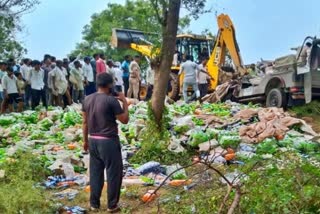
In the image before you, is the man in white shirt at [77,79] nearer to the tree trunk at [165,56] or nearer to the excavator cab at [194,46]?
the excavator cab at [194,46]

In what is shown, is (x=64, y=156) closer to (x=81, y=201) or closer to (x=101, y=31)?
(x=81, y=201)

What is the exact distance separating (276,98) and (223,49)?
3877mm

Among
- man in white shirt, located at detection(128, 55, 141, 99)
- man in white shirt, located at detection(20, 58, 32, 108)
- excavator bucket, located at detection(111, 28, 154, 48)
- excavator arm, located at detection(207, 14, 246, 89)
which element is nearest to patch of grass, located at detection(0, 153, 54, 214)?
man in white shirt, located at detection(20, 58, 32, 108)

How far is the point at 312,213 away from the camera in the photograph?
4.26 metres

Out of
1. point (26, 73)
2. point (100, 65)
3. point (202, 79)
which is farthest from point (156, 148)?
point (202, 79)

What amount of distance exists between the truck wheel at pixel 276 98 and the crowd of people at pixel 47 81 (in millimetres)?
3934

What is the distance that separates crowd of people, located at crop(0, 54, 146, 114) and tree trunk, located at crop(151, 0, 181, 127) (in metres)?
5.49

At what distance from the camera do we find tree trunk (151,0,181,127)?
7613mm

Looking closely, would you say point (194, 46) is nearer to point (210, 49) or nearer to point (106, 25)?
point (210, 49)

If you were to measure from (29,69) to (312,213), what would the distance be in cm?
1072

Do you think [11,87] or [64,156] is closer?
[64,156]

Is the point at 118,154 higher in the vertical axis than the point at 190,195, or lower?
higher

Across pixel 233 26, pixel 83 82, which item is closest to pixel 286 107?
pixel 233 26

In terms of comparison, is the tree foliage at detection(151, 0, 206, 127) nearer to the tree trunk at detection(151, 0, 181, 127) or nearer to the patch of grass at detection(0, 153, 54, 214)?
the tree trunk at detection(151, 0, 181, 127)
